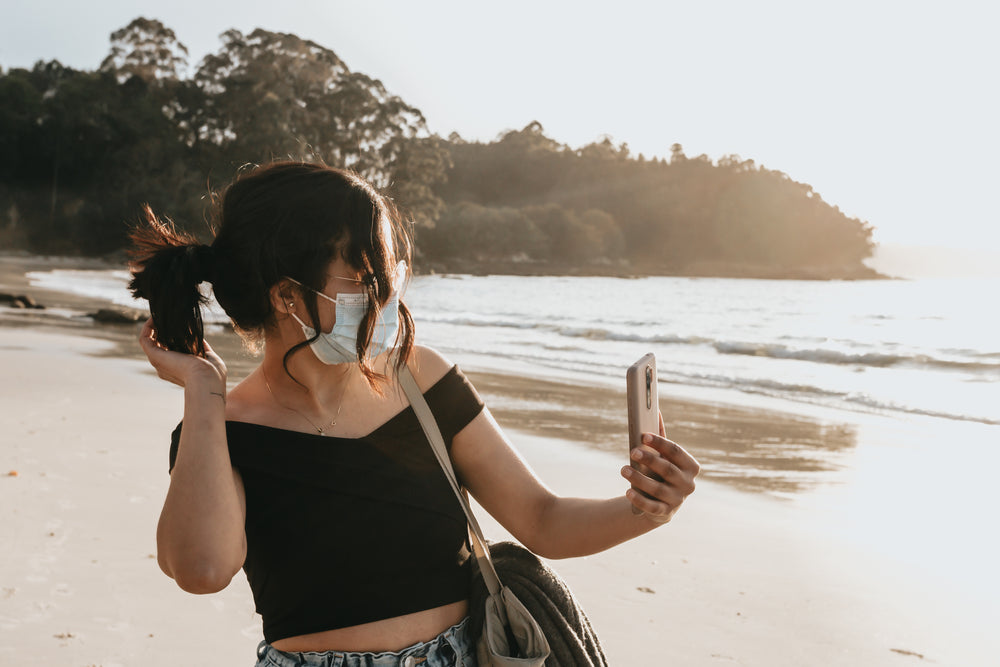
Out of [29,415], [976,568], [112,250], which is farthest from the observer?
[112,250]

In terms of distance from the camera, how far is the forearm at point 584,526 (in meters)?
1.72

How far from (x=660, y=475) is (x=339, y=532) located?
0.61 metres

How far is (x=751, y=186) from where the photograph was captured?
136 meters

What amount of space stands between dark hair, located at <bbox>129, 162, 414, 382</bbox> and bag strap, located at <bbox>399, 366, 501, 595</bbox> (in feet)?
0.32

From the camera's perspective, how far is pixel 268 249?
5.57ft

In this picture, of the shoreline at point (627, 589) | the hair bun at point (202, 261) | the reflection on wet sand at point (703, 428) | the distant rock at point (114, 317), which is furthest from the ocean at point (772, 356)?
the distant rock at point (114, 317)

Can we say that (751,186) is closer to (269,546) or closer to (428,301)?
(428,301)

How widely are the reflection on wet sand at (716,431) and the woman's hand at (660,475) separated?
4.75m

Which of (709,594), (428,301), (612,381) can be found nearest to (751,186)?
(428,301)

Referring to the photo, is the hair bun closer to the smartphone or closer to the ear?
the ear

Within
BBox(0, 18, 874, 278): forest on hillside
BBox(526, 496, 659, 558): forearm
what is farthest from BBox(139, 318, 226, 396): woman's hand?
BBox(0, 18, 874, 278): forest on hillside

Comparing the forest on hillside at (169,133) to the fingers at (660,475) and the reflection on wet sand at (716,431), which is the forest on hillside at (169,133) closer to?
the reflection on wet sand at (716,431)

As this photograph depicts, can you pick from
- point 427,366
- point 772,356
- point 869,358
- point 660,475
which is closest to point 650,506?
point 660,475

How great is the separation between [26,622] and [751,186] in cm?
14076
